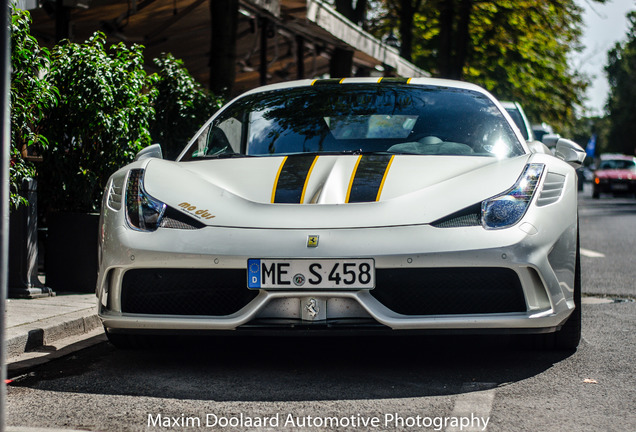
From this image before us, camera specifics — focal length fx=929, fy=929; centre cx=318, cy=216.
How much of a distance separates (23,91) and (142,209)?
2.12m

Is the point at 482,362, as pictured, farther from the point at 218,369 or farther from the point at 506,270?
the point at 218,369

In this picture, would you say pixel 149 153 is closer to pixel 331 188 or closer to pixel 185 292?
pixel 185 292

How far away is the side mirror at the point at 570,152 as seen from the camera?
4.94m

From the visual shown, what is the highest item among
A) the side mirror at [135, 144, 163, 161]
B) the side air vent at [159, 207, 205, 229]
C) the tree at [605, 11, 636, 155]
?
the tree at [605, 11, 636, 155]

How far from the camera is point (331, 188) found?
4.17m

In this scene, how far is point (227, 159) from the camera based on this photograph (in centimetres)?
472

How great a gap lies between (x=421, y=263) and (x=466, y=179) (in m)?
0.54

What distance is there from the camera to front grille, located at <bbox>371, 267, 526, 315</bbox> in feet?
12.8

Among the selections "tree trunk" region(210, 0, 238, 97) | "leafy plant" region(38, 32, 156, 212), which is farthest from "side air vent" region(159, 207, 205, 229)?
"tree trunk" region(210, 0, 238, 97)

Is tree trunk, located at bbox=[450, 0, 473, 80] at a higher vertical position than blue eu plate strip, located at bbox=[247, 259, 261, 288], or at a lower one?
higher

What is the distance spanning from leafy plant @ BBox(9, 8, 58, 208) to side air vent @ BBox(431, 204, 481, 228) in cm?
310

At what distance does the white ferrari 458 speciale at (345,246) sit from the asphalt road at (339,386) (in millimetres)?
219

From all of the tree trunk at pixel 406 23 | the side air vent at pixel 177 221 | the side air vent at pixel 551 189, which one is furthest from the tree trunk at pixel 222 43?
the tree trunk at pixel 406 23

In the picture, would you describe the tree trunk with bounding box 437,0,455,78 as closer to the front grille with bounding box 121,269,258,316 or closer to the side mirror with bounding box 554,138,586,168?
the side mirror with bounding box 554,138,586,168
